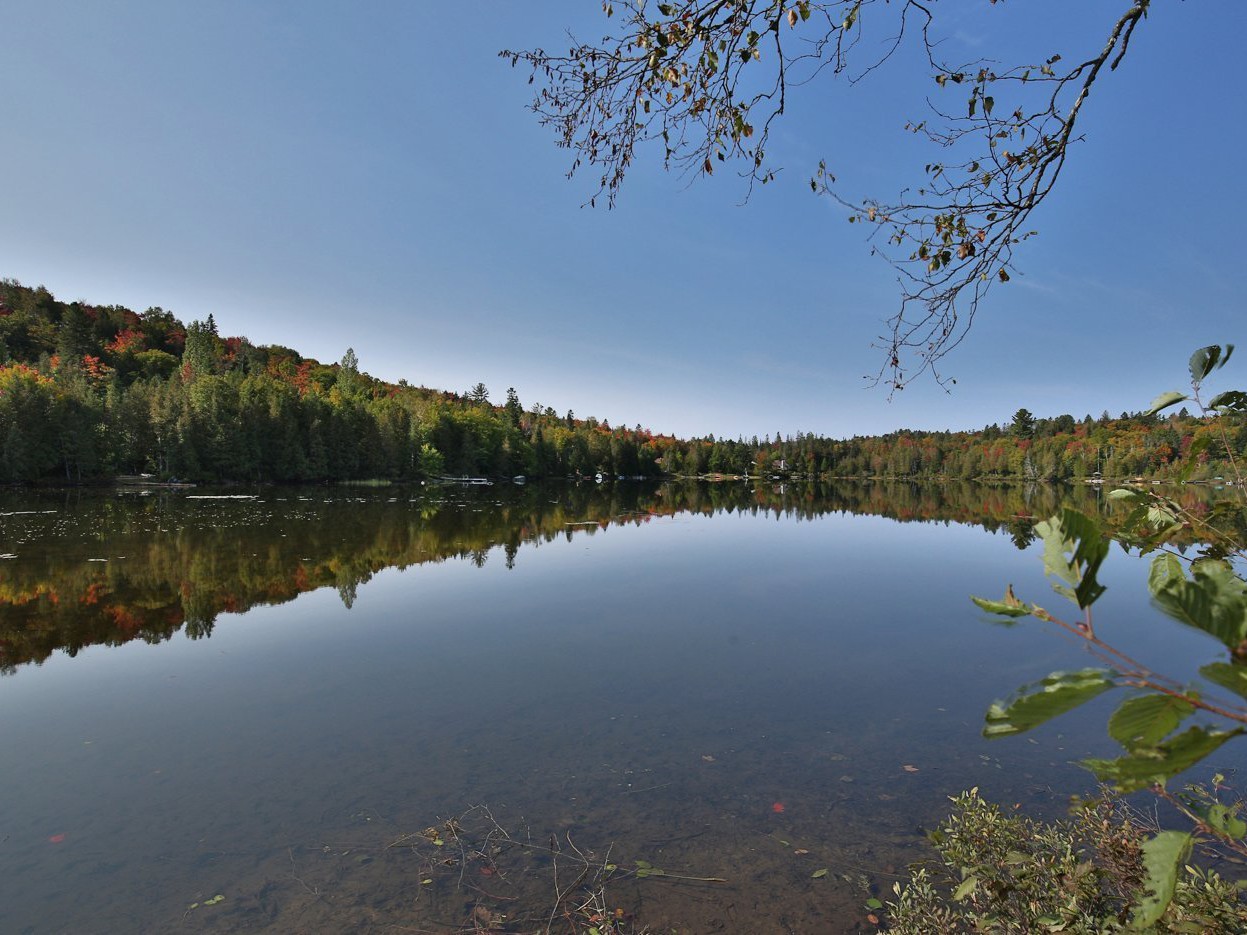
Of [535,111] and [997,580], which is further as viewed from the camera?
[997,580]

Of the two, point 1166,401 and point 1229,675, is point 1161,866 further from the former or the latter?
point 1166,401

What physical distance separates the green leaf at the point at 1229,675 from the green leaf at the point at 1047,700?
Result: 118mm

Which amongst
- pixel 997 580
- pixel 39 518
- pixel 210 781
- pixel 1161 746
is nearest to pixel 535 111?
pixel 1161 746

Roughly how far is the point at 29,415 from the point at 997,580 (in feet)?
255

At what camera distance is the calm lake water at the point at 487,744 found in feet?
16.2

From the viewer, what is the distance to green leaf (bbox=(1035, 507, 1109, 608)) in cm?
98

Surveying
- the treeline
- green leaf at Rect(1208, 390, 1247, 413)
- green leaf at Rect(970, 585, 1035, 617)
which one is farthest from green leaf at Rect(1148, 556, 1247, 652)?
the treeline

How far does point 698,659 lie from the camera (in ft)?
36.1

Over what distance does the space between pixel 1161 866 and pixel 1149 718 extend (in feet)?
1.08

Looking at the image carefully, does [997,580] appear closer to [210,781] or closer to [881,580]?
[881,580]

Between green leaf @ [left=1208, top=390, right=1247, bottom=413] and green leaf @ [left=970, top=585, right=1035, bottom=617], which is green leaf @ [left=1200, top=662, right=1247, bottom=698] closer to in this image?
green leaf @ [left=970, top=585, right=1035, bottom=617]

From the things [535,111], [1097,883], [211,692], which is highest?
[535,111]

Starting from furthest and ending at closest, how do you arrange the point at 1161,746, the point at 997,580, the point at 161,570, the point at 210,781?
1. the point at 997,580
2. the point at 161,570
3. the point at 210,781
4. the point at 1161,746

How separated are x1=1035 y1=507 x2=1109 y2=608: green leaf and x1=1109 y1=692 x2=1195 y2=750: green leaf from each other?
0.52ft
